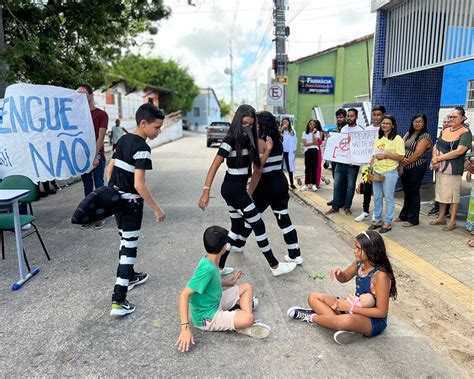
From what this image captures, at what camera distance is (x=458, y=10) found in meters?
5.54

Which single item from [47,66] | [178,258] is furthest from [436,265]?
[47,66]

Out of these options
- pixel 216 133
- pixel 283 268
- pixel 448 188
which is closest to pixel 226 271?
pixel 283 268

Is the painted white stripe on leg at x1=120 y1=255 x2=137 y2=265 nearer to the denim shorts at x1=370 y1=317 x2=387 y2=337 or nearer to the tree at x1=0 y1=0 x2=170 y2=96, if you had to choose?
the denim shorts at x1=370 y1=317 x2=387 y2=337

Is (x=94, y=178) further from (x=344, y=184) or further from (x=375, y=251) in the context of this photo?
(x=375, y=251)

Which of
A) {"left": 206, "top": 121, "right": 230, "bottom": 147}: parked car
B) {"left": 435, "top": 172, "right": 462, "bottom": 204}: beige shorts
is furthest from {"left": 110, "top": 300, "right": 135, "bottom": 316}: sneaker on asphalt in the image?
{"left": 206, "top": 121, "right": 230, "bottom": 147}: parked car

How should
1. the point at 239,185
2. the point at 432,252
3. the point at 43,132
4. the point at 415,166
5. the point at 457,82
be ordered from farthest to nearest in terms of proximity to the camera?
the point at 457,82 → the point at 415,166 → the point at 43,132 → the point at 432,252 → the point at 239,185

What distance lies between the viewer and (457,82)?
12008 mm

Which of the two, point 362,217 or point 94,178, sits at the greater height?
point 94,178

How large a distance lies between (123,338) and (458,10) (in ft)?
20.6

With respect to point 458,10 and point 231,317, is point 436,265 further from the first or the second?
point 458,10

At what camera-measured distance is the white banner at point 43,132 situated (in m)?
4.99

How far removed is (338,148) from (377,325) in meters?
3.91

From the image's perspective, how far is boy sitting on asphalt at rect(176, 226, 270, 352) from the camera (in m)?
2.66

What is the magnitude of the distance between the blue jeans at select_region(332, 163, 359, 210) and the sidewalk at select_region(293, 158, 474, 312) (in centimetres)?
20
